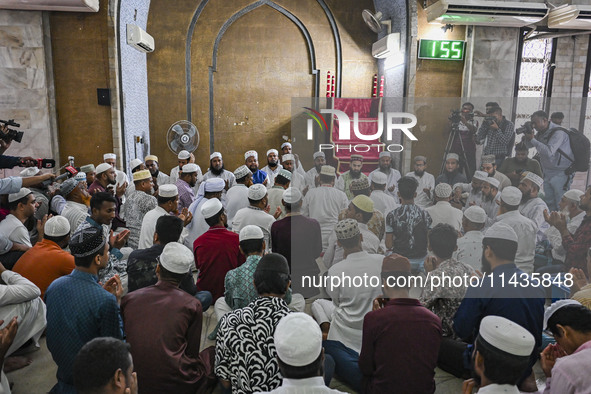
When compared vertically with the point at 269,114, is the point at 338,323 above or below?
below

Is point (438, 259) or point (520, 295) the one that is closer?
point (520, 295)

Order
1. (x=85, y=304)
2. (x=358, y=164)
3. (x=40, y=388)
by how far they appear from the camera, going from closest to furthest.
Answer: (x=85, y=304)
(x=40, y=388)
(x=358, y=164)

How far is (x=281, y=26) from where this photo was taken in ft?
25.7

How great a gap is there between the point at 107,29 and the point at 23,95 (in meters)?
1.43

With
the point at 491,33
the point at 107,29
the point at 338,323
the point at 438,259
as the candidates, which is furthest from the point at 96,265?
the point at 491,33

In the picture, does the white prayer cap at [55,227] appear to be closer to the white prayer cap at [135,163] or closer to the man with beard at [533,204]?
the white prayer cap at [135,163]

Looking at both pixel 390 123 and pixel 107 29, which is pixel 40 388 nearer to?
pixel 107 29

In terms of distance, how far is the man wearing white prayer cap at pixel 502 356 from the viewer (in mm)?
1387

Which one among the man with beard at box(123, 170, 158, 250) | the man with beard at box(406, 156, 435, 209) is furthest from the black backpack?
the man with beard at box(123, 170, 158, 250)

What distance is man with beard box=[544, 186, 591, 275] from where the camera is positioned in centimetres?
322

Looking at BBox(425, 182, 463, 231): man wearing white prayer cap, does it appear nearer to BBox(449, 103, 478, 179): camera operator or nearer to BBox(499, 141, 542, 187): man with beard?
BBox(499, 141, 542, 187): man with beard

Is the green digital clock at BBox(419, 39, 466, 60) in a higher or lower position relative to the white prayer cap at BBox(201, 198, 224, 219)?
higher

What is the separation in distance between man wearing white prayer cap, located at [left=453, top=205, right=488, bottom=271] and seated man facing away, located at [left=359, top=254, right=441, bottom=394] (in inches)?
42.4

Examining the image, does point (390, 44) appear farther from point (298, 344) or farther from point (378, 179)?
point (298, 344)
